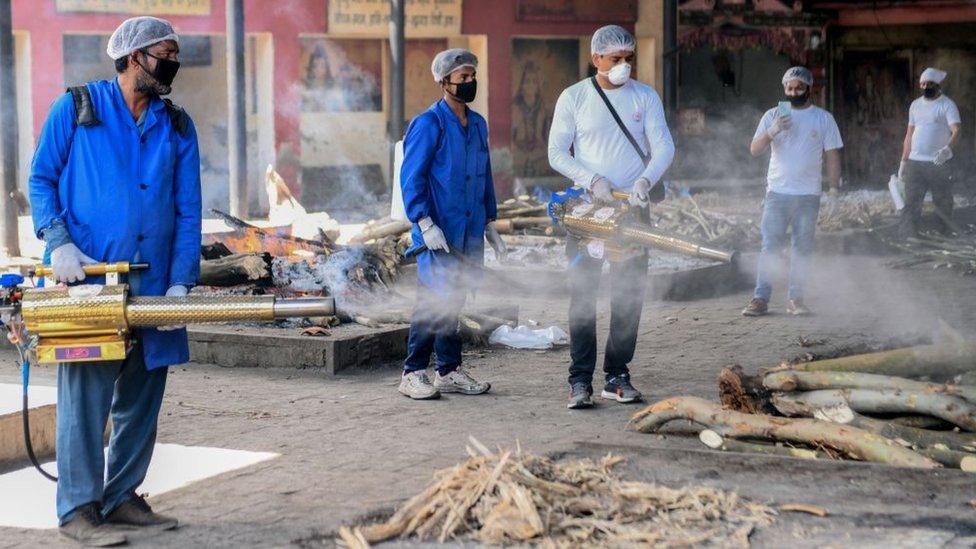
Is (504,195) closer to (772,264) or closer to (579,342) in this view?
(772,264)

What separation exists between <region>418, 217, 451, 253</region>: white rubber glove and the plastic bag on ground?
2319 millimetres

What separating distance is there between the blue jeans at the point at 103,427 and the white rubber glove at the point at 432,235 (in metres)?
2.62

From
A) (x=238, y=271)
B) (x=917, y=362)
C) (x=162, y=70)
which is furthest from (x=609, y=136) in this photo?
(x=238, y=271)

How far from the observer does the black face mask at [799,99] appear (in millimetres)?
11406

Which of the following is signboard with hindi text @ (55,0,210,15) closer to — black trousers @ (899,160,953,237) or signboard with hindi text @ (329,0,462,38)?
signboard with hindi text @ (329,0,462,38)

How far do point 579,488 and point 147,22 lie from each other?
253 centimetres

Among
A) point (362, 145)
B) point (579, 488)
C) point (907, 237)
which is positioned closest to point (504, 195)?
point (362, 145)

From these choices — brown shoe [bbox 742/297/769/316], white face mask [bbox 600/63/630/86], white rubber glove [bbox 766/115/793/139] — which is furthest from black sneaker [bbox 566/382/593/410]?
brown shoe [bbox 742/297/769/316]

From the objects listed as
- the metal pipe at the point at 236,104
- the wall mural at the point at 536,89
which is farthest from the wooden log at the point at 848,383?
the wall mural at the point at 536,89

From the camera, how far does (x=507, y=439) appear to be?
7270 millimetres

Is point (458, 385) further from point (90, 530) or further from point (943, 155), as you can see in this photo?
point (943, 155)

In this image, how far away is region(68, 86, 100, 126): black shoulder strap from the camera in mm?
5520

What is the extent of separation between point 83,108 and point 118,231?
0.49m

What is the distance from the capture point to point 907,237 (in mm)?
16125
